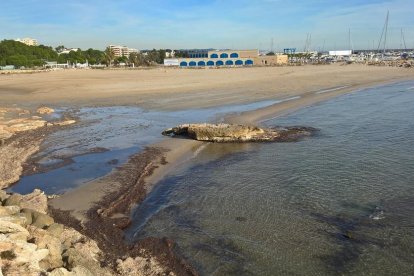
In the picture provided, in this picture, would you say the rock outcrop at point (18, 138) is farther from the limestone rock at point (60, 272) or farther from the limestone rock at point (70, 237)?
the limestone rock at point (60, 272)

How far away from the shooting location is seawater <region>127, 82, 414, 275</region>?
31.5ft

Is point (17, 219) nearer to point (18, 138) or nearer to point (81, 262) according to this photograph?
point (81, 262)

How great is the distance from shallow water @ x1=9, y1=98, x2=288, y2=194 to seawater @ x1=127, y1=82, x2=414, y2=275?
3550mm

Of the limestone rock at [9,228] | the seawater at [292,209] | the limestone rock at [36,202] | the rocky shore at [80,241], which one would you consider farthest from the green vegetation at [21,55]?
the limestone rock at [9,228]

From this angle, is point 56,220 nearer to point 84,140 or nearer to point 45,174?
point 45,174

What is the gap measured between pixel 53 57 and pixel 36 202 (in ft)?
527

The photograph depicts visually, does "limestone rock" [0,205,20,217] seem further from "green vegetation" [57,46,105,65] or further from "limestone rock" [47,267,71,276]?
"green vegetation" [57,46,105,65]

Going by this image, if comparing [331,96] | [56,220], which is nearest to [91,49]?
[331,96]

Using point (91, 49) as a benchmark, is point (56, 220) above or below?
below

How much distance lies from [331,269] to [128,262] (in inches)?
181

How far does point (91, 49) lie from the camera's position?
7156 inches

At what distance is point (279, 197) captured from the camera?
1335 cm

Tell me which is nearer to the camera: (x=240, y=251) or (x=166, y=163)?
(x=240, y=251)

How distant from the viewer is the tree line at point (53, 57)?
129 metres
